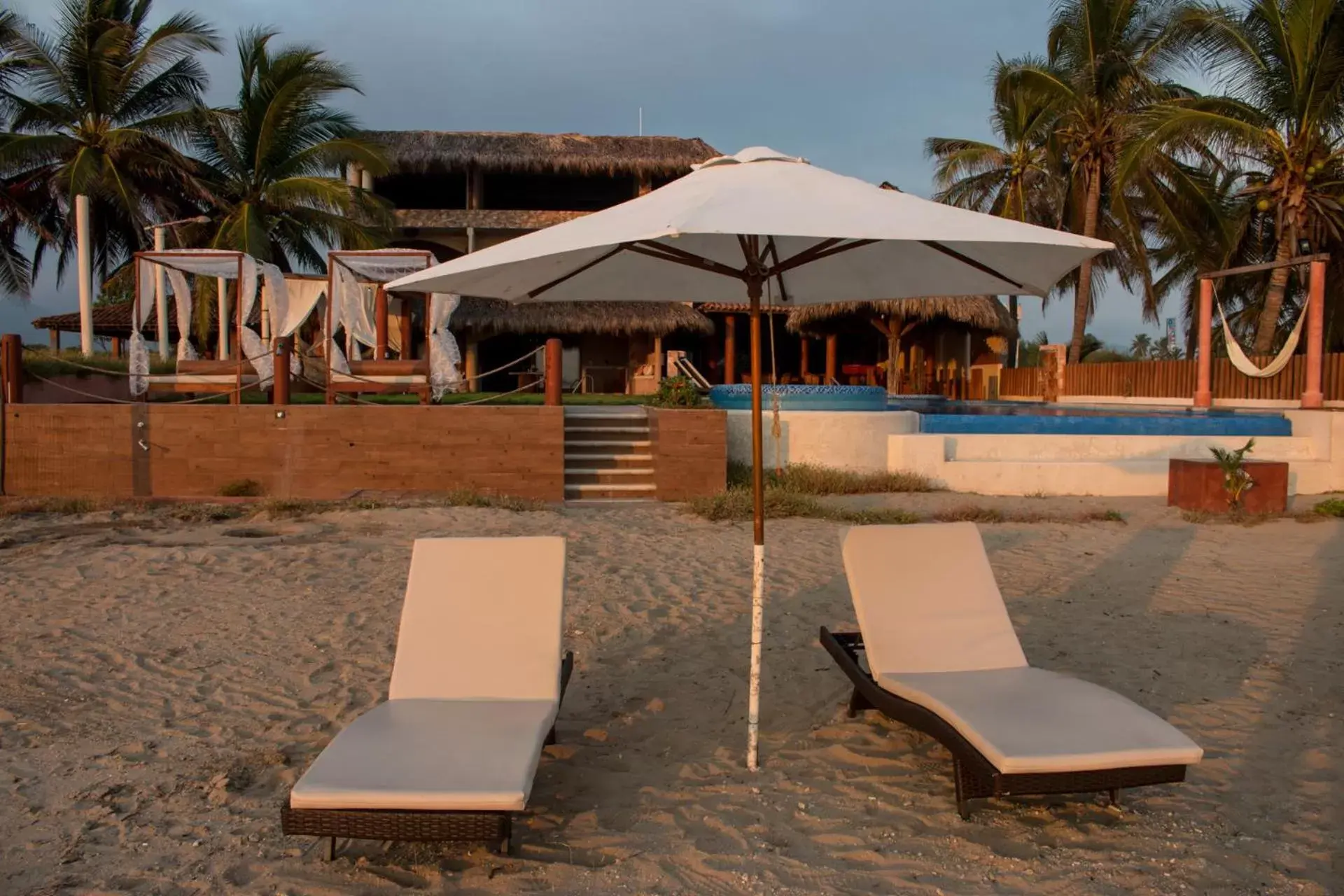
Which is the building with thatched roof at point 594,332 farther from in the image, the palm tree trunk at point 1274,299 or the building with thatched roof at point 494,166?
the palm tree trunk at point 1274,299

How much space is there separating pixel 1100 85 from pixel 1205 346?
19.7 feet

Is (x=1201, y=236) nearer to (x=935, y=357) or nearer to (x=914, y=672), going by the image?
(x=935, y=357)

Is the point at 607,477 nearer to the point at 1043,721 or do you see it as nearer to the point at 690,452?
the point at 690,452

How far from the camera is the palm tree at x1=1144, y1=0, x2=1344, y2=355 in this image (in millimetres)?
13156

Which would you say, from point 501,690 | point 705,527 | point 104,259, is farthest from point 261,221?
point 501,690

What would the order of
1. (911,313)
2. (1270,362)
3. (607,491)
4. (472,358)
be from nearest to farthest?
(607,491) < (1270,362) < (911,313) < (472,358)

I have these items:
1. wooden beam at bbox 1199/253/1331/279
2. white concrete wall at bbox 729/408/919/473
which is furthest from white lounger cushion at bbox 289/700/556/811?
wooden beam at bbox 1199/253/1331/279

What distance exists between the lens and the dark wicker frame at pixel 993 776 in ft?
8.70

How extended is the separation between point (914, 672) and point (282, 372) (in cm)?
804

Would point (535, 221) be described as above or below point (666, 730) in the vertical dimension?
above

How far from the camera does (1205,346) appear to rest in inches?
566

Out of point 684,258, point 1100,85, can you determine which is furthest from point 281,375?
point 1100,85

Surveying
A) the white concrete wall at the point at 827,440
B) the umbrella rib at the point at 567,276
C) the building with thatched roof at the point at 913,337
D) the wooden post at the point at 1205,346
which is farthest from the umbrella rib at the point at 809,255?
the building with thatched roof at the point at 913,337

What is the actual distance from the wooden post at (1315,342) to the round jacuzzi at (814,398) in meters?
6.17
